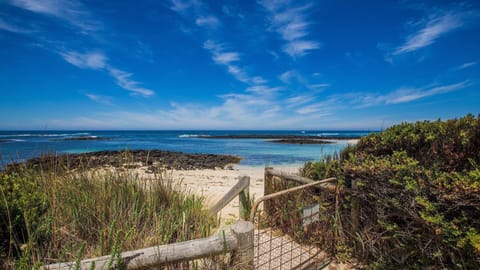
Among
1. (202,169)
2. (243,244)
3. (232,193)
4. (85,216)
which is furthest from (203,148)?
(243,244)

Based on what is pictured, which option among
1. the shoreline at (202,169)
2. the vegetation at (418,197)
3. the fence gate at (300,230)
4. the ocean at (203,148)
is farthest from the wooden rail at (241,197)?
the vegetation at (418,197)

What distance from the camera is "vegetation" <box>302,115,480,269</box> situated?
81.6 inches

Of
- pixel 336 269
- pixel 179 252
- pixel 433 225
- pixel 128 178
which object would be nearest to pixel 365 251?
pixel 336 269

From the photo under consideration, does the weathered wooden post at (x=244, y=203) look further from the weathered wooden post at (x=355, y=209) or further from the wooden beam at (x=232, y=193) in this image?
the weathered wooden post at (x=355, y=209)

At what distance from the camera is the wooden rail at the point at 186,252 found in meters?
1.70

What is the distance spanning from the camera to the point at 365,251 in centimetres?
312

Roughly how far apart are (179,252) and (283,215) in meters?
2.75

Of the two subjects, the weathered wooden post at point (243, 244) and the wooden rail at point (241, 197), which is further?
the wooden rail at point (241, 197)

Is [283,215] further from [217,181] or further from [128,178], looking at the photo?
[217,181]

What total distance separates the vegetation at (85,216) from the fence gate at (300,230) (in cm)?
100

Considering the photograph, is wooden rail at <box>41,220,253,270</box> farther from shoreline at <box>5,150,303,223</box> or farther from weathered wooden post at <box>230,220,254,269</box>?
shoreline at <box>5,150,303,223</box>

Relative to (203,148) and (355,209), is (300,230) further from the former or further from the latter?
(203,148)

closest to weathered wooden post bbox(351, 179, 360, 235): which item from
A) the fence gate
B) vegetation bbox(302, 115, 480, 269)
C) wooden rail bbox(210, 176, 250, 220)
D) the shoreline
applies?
vegetation bbox(302, 115, 480, 269)

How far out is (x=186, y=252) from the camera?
1.94 metres
